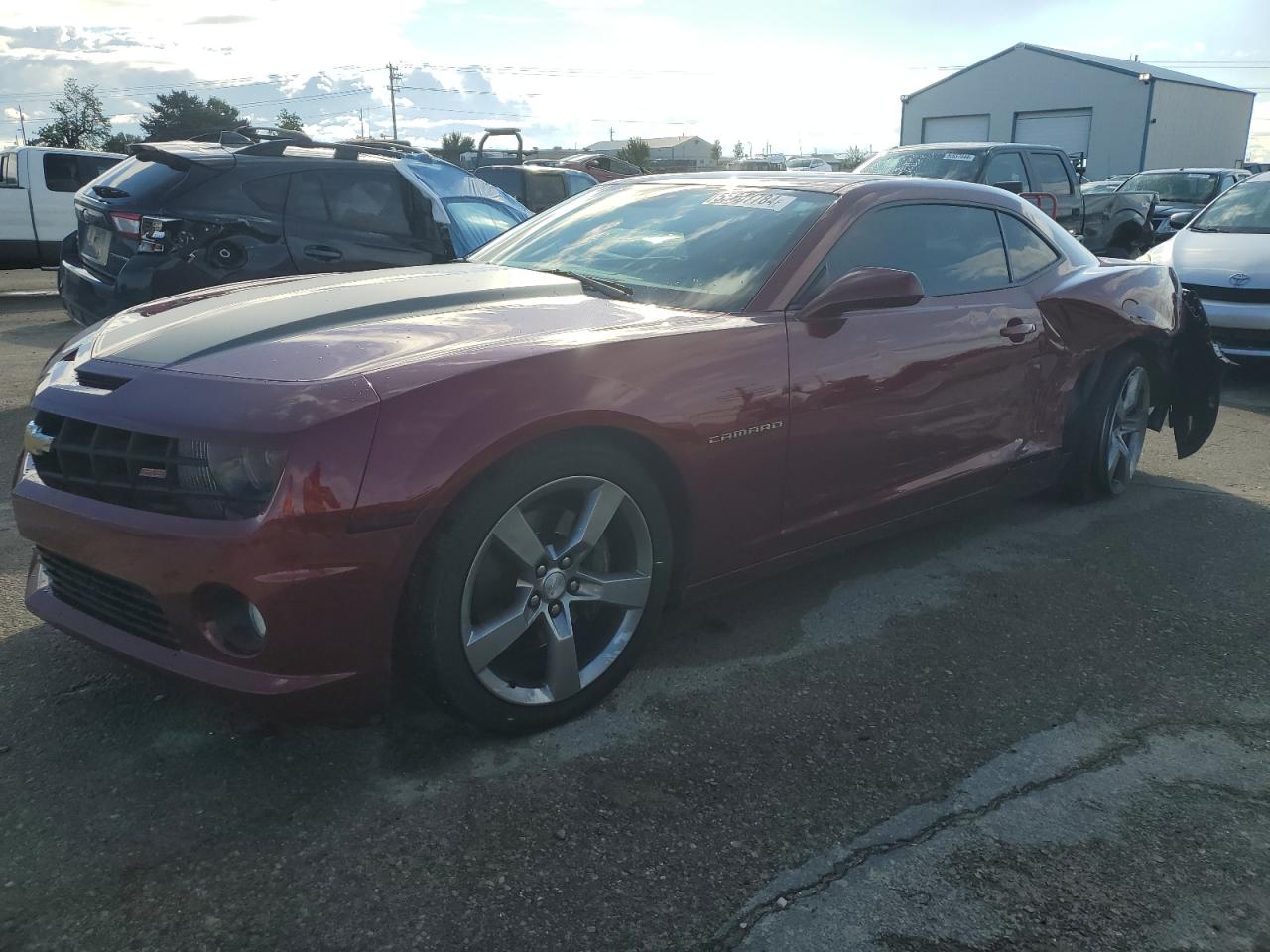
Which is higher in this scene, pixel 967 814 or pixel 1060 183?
pixel 1060 183

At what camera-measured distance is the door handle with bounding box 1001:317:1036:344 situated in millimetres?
3971

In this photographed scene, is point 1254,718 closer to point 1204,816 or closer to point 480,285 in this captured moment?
point 1204,816

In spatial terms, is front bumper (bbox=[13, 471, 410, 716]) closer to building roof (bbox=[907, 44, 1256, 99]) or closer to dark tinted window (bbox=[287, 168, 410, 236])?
dark tinted window (bbox=[287, 168, 410, 236])

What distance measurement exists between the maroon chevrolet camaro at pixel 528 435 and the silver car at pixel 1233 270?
433 centimetres

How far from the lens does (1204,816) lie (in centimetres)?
248

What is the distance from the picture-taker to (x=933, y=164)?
11.2 m

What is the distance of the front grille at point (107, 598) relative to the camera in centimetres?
237

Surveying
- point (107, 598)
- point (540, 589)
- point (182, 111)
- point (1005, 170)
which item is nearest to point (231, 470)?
point (107, 598)

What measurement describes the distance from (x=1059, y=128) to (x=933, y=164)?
34.5m

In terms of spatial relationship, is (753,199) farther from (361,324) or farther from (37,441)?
(37,441)

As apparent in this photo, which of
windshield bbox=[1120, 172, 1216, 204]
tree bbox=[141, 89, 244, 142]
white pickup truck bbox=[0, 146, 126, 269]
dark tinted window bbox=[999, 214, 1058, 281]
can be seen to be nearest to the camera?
dark tinted window bbox=[999, 214, 1058, 281]

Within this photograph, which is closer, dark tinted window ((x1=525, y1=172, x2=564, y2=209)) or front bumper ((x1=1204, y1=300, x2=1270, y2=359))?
front bumper ((x1=1204, y1=300, x2=1270, y2=359))

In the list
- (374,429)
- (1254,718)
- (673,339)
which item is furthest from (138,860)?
(1254,718)

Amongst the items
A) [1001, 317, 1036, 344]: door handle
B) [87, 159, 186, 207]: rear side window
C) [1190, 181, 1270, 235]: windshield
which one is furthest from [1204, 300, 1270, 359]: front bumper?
[87, 159, 186, 207]: rear side window
